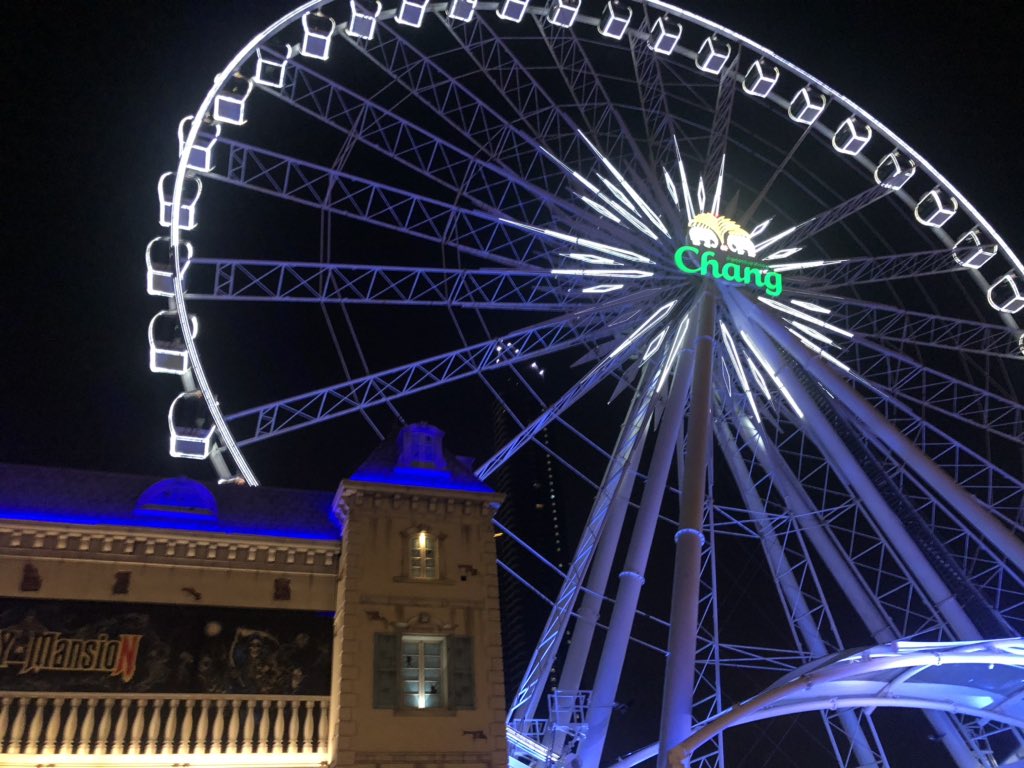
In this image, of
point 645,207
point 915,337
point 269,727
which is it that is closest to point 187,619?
point 269,727

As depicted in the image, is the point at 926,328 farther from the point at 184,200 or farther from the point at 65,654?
the point at 65,654

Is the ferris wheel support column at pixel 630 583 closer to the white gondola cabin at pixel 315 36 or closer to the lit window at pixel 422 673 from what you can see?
the lit window at pixel 422 673

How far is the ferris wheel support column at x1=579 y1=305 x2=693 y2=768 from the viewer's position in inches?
875

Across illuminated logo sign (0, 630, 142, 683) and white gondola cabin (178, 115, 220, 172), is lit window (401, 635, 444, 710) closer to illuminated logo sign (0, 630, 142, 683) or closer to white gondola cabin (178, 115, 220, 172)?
illuminated logo sign (0, 630, 142, 683)

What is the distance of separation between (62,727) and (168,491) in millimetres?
5198

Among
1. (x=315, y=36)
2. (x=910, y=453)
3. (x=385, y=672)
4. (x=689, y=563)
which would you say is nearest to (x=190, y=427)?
(x=385, y=672)

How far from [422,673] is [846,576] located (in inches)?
477

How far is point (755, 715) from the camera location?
20.2 meters

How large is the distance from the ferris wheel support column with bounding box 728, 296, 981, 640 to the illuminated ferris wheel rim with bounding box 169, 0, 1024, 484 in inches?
337

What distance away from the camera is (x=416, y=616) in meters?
20.6

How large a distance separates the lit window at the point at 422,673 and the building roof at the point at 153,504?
10.2 ft

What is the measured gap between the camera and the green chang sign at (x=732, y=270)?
25766mm

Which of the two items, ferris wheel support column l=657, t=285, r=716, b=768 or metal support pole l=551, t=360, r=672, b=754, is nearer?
ferris wheel support column l=657, t=285, r=716, b=768

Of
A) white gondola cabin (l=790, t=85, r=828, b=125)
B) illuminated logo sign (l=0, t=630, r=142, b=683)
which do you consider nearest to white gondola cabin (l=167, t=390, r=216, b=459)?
illuminated logo sign (l=0, t=630, r=142, b=683)
